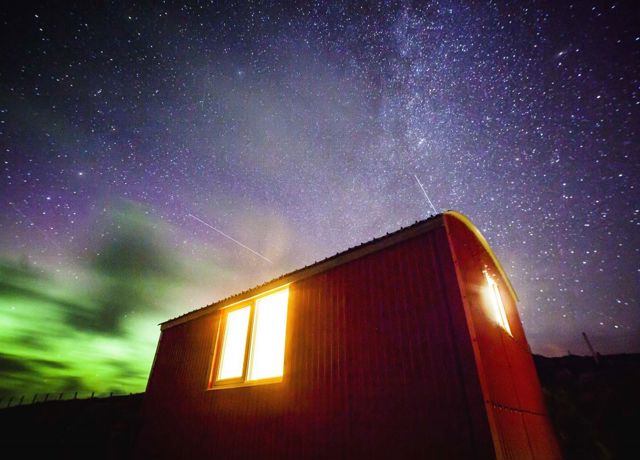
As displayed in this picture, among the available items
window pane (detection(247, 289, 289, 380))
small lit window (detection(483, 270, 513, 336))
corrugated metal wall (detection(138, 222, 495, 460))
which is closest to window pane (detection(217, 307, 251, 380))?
window pane (detection(247, 289, 289, 380))

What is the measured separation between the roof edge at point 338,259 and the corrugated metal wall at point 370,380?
139 mm

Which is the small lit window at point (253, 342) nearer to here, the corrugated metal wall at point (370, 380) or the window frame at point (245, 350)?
the window frame at point (245, 350)

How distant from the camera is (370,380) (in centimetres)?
483

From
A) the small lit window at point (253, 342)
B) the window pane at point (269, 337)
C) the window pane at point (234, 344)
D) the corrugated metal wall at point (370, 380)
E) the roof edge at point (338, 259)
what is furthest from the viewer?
the window pane at point (234, 344)

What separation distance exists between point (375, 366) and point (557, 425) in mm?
13237

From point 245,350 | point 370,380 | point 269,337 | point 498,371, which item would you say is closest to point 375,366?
point 370,380

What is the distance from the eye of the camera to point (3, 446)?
63.2 feet

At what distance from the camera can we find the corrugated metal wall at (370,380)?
400 cm

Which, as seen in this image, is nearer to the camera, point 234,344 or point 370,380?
point 370,380

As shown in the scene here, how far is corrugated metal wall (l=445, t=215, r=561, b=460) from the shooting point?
4.04 metres

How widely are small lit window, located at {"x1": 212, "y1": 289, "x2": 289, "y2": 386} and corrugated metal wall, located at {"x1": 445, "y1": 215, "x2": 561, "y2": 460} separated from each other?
400 centimetres

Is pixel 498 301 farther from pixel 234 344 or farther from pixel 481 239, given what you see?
pixel 234 344

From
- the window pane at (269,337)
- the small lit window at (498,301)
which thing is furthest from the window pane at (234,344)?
the small lit window at (498,301)

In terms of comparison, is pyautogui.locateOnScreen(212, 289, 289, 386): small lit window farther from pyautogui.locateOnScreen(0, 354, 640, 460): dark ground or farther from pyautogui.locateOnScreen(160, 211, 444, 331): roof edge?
pyautogui.locateOnScreen(0, 354, 640, 460): dark ground
